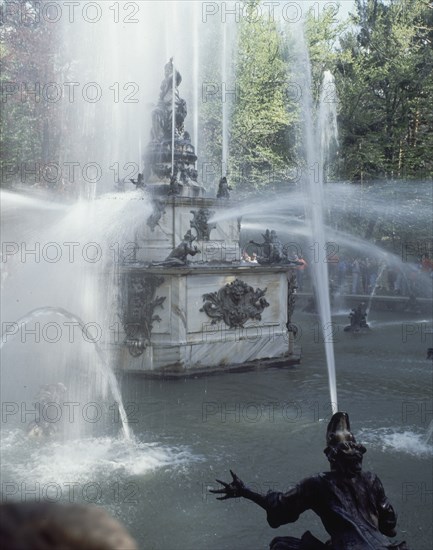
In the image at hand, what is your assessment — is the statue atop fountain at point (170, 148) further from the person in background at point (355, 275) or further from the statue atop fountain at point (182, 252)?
the person in background at point (355, 275)

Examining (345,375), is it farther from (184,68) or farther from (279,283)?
(184,68)

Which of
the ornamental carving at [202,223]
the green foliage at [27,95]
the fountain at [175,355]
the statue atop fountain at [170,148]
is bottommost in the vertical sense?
the fountain at [175,355]

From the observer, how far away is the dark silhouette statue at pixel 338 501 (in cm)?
396

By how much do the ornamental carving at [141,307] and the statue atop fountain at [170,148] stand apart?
3.46m

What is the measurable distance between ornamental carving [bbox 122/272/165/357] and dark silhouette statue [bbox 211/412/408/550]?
9951 millimetres

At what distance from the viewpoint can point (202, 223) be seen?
52.2 feet

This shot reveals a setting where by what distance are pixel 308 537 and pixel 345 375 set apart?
35.4 feet

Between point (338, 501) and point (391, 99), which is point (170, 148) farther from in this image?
point (391, 99)

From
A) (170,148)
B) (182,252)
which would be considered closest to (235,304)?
(182,252)

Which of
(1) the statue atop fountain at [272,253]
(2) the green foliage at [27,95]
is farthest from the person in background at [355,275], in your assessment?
(1) the statue atop fountain at [272,253]

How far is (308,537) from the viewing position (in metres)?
4.00

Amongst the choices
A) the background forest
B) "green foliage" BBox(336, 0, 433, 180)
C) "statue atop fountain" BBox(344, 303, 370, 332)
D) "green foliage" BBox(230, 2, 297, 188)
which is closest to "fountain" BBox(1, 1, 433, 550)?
"statue atop fountain" BBox(344, 303, 370, 332)

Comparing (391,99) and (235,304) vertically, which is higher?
(391,99)

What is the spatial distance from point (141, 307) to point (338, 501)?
10.3 m
